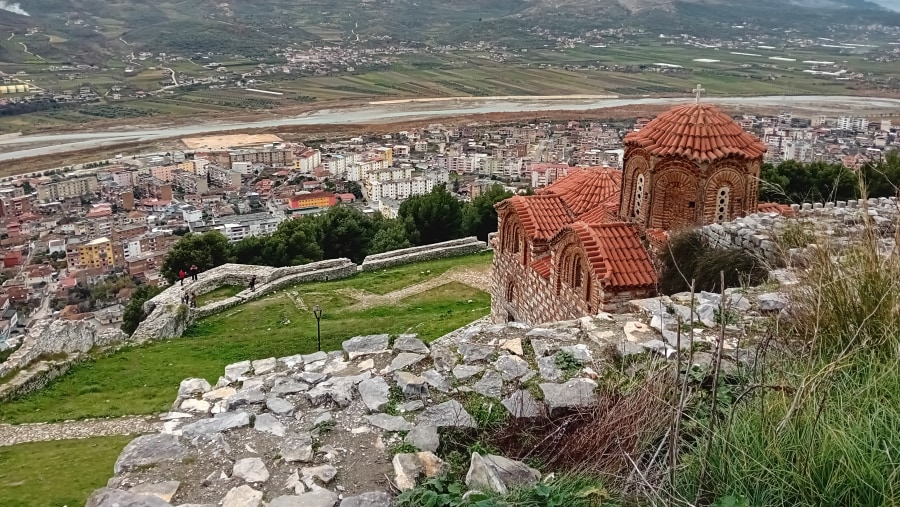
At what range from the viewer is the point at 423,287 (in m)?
17.3

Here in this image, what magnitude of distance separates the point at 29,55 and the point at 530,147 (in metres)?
83.5

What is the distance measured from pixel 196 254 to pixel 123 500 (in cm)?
1858

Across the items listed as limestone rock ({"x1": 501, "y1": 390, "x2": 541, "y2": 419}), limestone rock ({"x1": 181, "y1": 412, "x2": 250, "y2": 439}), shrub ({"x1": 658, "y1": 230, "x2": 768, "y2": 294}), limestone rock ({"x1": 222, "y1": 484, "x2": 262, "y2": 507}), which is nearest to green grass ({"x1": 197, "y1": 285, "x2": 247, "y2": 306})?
shrub ({"x1": 658, "y1": 230, "x2": 768, "y2": 294})

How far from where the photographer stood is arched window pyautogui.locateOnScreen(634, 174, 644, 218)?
9.88m

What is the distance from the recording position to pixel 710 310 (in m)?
5.40

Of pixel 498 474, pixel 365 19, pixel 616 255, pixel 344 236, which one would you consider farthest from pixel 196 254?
pixel 365 19

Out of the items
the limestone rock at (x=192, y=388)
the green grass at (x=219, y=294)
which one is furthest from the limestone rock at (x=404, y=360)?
the green grass at (x=219, y=294)

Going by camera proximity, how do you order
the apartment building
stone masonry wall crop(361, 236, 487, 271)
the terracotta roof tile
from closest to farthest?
the terracotta roof tile < stone masonry wall crop(361, 236, 487, 271) < the apartment building

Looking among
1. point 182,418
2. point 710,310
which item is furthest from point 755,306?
point 182,418

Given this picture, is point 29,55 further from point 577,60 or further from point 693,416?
point 693,416

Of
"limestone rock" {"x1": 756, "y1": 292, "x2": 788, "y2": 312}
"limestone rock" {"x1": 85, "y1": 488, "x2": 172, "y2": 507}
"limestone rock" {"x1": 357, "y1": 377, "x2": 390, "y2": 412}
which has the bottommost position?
"limestone rock" {"x1": 357, "y1": 377, "x2": 390, "y2": 412}

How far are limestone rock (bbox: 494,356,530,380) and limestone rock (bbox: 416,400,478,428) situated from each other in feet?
1.66

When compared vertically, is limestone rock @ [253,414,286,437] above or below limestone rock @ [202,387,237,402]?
above

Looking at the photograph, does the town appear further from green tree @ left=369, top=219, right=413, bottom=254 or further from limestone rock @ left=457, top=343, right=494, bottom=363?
limestone rock @ left=457, top=343, right=494, bottom=363
